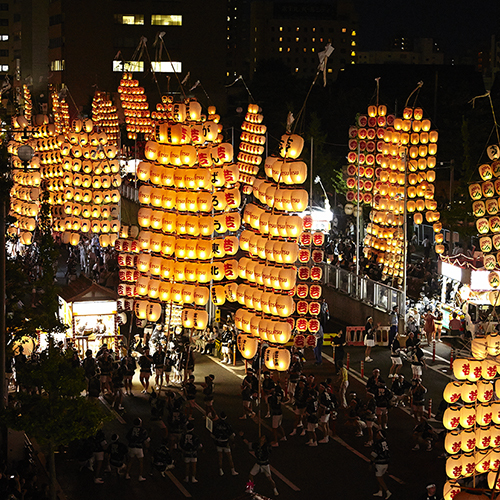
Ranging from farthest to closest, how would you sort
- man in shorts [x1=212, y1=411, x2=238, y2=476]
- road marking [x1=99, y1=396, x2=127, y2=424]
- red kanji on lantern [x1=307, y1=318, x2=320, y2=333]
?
red kanji on lantern [x1=307, y1=318, x2=320, y2=333] < road marking [x1=99, y1=396, x2=127, y2=424] < man in shorts [x1=212, y1=411, x2=238, y2=476]

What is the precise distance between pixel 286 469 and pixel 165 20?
8415 centimetres

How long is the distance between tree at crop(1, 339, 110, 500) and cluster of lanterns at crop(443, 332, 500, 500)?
7238 millimetres

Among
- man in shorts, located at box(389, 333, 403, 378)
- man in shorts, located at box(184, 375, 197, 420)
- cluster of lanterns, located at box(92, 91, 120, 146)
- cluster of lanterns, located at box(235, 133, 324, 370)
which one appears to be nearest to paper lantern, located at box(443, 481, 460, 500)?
cluster of lanterns, located at box(235, 133, 324, 370)

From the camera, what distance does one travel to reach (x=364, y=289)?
117 feet

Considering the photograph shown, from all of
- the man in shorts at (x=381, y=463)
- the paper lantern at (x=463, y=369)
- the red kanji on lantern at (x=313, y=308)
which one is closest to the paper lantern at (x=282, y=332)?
the red kanji on lantern at (x=313, y=308)

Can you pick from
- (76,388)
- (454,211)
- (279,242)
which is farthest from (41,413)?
(454,211)

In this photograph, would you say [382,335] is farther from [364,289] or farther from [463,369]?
[463,369]

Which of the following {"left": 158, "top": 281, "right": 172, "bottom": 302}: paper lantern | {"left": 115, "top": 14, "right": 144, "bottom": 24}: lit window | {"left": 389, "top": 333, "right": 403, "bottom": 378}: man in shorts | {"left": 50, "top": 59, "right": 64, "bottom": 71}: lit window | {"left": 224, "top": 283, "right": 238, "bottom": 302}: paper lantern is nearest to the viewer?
{"left": 389, "top": 333, "right": 403, "bottom": 378}: man in shorts

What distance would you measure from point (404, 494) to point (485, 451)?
2.32m

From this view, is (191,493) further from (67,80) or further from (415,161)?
(67,80)

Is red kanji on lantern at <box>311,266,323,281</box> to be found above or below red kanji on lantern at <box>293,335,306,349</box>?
above

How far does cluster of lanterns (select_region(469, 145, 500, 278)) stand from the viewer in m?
30.0

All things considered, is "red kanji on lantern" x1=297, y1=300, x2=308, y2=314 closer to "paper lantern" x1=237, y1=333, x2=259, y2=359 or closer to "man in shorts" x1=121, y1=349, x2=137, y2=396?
"paper lantern" x1=237, y1=333, x2=259, y2=359

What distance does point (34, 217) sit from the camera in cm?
4303
